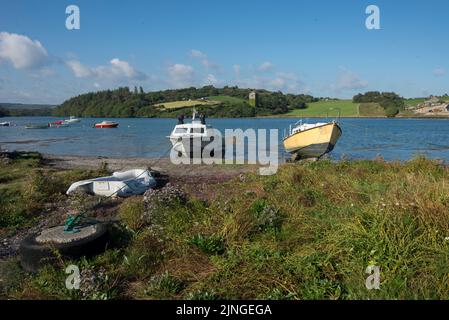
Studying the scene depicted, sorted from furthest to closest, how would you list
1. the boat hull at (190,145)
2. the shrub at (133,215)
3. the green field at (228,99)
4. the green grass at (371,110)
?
the green field at (228,99), the green grass at (371,110), the boat hull at (190,145), the shrub at (133,215)

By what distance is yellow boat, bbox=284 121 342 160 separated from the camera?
80.3 ft

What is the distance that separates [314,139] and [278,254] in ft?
67.8

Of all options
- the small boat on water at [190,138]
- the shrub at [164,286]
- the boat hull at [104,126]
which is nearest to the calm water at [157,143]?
the small boat on water at [190,138]

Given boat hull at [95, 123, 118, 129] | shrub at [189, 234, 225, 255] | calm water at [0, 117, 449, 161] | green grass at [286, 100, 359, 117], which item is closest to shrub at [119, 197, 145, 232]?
shrub at [189, 234, 225, 255]

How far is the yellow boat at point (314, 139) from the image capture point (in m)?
24.5

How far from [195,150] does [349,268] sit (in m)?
19.8

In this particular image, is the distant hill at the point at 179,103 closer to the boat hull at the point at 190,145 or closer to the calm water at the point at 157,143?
the calm water at the point at 157,143

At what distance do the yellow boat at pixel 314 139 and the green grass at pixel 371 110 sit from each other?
9876 cm

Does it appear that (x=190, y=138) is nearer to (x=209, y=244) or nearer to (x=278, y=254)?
(x=209, y=244)

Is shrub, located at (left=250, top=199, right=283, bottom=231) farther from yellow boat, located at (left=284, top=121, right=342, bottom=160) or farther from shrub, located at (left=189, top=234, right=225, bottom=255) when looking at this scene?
yellow boat, located at (left=284, top=121, right=342, bottom=160)

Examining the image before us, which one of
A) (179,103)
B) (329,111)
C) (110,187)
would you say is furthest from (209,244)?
(179,103)
